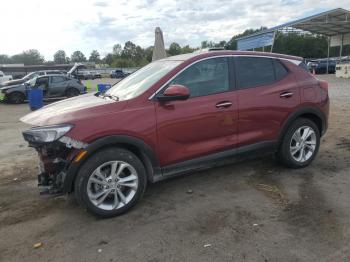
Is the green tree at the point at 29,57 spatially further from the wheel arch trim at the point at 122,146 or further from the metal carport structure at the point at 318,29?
the wheel arch trim at the point at 122,146

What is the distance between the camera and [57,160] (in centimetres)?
375

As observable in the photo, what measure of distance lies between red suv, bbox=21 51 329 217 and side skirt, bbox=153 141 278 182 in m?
0.01

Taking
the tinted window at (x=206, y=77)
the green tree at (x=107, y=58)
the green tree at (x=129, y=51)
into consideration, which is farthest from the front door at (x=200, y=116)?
the green tree at (x=107, y=58)

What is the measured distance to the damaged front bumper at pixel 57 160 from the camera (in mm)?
3639

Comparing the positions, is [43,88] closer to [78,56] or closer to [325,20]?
[325,20]

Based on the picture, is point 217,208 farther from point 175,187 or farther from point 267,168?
point 267,168

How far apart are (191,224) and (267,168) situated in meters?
2.14

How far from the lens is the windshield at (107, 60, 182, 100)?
430 cm

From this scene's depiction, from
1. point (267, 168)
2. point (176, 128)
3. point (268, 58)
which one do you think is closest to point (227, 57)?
point (268, 58)

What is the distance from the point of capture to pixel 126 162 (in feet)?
12.8

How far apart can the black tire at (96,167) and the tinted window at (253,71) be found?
1.76m

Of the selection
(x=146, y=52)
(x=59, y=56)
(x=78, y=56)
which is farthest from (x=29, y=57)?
(x=146, y=52)

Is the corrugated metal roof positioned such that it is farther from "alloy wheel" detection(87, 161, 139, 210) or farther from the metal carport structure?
"alloy wheel" detection(87, 161, 139, 210)

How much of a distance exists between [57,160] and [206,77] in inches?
80.9
